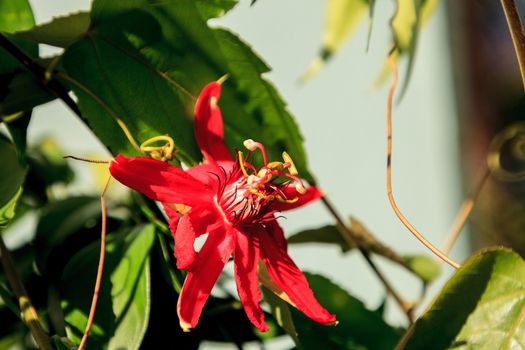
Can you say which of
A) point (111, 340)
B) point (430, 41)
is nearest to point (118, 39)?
point (111, 340)

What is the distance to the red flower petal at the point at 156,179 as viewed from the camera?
31 centimetres

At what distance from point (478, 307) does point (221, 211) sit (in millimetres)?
120

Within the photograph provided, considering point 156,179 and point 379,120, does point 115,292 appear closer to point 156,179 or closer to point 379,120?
point 156,179

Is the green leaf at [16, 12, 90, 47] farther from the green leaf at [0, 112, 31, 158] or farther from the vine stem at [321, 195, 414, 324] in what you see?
the vine stem at [321, 195, 414, 324]

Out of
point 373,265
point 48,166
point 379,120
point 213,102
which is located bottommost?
point 379,120

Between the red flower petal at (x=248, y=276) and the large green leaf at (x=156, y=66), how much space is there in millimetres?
52

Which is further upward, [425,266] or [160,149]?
[160,149]

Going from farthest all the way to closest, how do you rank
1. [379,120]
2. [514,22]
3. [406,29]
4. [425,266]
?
1. [379,120]
2. [425,266]
3. [406,29]
4. [514,22]

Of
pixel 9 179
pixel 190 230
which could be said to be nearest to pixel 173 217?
pixel 190 230

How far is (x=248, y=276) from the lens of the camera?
1.08 feet

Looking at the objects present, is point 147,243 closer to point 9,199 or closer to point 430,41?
point 9,199

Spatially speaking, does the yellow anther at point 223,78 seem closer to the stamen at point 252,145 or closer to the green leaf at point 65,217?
the stamen at point 252,145

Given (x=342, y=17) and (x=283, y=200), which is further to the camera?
(x=342, y=17)

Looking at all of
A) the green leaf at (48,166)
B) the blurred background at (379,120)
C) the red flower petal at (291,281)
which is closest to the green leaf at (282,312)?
the red flower petal at (291,281)
